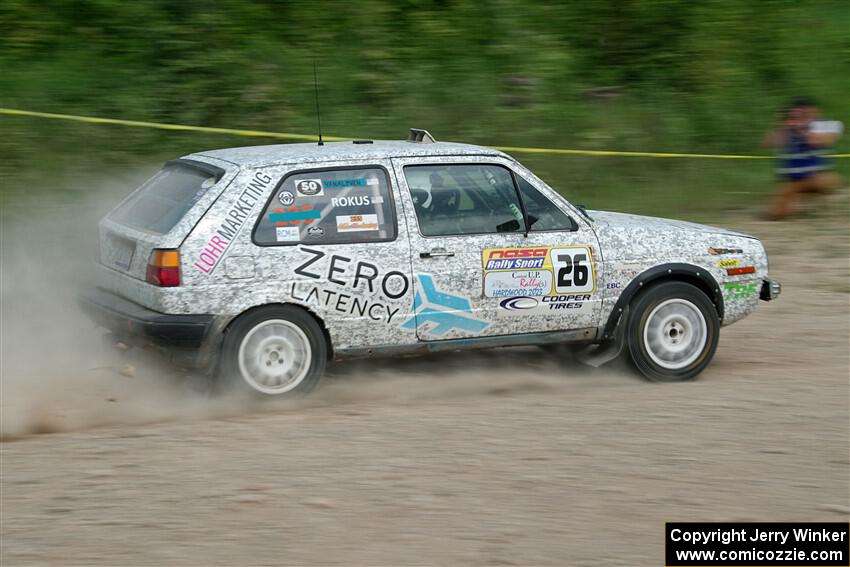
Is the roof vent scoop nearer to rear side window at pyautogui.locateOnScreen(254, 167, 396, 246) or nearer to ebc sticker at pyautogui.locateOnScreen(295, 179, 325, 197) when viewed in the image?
rear side window at pyautogui.locateOnScreen(254, 167, 396, 246)

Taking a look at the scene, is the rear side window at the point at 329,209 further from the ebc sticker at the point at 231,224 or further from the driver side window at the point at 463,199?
the driver side window at the point at 463,199

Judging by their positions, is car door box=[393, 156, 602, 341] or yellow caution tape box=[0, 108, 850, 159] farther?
yellow caution tape box=[0, 108, 850, 159]

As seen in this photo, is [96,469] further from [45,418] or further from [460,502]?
[460,502]

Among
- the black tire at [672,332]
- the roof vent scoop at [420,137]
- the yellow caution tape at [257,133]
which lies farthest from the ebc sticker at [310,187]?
the yellow caution tape at [257,133]

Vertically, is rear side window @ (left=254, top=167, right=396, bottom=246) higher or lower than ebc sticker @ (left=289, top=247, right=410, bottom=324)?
higher

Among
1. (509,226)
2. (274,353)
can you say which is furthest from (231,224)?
(509,226)

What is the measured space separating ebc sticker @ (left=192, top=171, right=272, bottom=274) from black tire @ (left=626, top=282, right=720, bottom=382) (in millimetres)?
2670

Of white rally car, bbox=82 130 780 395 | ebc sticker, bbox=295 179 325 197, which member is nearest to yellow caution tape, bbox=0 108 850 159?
white rally car, bbox=82 130 780 395

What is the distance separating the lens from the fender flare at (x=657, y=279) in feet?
23.5

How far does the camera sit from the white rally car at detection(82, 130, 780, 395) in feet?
20.8

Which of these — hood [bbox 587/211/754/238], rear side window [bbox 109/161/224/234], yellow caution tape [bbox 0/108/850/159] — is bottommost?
hood [bbox 587/211/754/238]

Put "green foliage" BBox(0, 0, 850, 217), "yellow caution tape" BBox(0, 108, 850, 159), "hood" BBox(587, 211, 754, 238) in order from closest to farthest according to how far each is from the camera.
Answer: "hood" BBox(587, 211, 754, 238) → "yellow caution tape" BBox(0, 108, 850, 159) → "green foliage" BBox(0, 0, 850, 217)

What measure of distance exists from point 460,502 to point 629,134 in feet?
32.3

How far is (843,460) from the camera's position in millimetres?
5426
